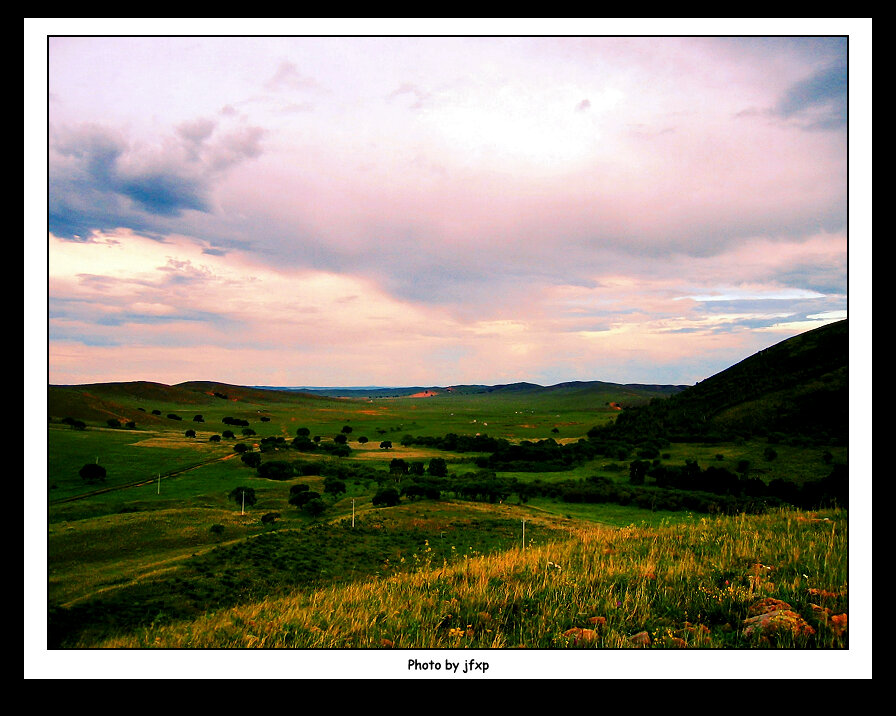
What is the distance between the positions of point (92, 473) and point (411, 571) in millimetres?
30119

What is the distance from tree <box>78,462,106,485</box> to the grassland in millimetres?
686

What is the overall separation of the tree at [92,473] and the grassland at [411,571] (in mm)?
686

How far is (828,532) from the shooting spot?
19.7 feet

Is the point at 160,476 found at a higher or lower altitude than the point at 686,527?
lower

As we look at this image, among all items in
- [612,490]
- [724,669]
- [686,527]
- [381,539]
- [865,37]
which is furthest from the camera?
[612,490]

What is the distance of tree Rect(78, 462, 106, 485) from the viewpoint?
94.9ft

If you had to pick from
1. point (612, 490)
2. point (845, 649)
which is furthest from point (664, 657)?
point (612, 490)

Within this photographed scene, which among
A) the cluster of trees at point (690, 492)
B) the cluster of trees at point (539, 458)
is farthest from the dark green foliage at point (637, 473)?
the cluster of trees at point (539, 458)

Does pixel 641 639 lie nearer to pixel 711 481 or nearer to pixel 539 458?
pixel 711 481

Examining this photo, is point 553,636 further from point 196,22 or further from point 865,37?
point 196,22

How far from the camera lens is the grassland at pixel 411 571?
3697 millimetres

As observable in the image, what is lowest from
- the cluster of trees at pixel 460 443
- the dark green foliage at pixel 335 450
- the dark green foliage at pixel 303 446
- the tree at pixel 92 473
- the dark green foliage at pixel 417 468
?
the cluster of trees at pixel 460 443

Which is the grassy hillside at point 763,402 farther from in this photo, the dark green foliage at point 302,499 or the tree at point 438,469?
the dark green foliage at point 302,499

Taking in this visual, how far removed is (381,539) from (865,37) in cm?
2048
